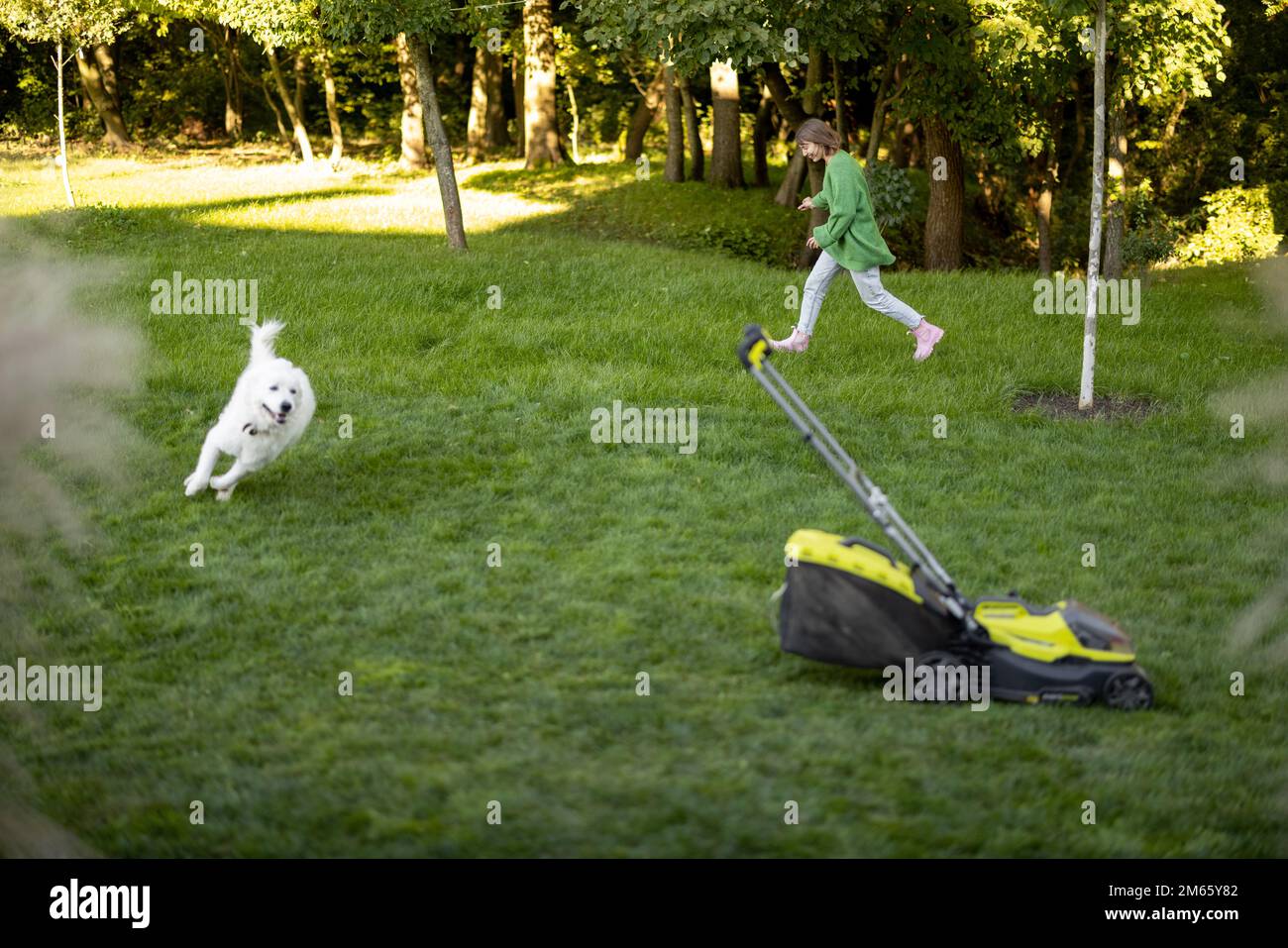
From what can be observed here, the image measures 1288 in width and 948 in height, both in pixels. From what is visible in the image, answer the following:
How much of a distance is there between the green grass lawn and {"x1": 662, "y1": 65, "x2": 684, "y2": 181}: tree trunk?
11.2 m

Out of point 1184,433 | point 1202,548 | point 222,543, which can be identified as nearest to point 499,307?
point 222,543

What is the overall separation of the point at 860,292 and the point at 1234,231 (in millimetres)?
17980

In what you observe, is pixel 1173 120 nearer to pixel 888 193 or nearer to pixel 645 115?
pixel 645 115

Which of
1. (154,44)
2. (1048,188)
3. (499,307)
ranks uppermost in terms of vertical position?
(154,44)

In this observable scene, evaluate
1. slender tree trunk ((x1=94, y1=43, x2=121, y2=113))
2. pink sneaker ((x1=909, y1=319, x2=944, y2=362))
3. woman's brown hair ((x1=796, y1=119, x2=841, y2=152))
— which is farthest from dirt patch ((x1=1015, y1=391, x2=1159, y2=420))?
slender tree trunk ((x1=94, y1=43, x2=121, y2=113))

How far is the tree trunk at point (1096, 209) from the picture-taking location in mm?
10117

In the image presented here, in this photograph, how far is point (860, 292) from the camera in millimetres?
11047

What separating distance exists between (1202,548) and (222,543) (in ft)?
20.4

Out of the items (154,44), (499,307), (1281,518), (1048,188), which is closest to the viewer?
(1281,518)

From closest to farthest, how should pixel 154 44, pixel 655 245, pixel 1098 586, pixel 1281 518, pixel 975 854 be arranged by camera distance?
pixel 975 854 → pixel 1098 586 → pixel 1281 518 → pixel 655 245 → pixel 154 44

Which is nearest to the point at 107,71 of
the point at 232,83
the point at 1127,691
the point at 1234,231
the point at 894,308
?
the point at 232,83

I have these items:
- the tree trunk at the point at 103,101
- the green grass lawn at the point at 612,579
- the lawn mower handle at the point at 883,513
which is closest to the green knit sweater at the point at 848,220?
the green grass lawn at the point at 612,579

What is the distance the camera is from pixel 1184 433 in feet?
33.7
